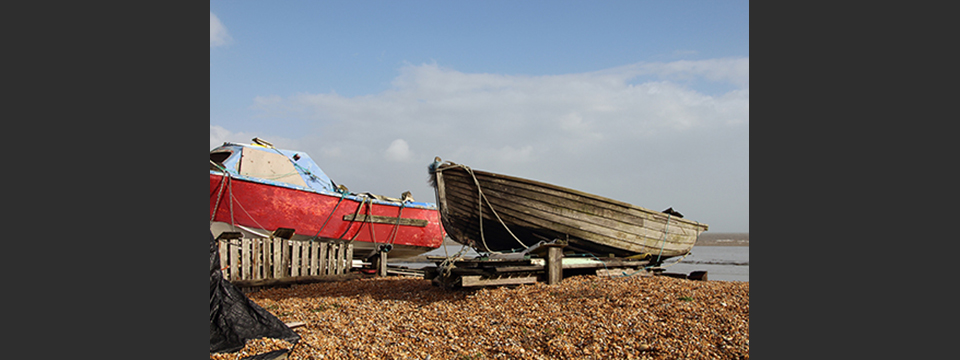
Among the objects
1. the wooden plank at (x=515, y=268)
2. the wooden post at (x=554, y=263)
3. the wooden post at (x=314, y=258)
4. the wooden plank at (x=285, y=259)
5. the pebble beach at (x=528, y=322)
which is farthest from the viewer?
the wooden post at (x=314, y=258)

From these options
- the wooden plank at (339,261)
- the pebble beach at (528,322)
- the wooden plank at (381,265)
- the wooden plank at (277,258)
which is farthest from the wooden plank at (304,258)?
the wooden plank at (381,265)

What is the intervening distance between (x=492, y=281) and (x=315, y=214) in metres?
7.59

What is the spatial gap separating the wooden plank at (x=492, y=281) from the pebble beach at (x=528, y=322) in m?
0.11

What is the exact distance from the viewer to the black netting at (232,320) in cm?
394

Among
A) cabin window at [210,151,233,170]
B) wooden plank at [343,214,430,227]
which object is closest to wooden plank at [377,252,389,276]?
wooden plank at [343,214,430,227]

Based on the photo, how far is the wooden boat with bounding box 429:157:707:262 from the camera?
8.85m

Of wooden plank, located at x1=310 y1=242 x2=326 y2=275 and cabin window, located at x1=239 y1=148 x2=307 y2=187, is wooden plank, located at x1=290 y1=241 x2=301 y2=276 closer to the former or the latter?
wooden plank, located at x1=310 y1=242 x2=326 y2=275

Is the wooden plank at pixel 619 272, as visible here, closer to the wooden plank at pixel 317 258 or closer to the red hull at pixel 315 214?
the red hull at pixel 315 214

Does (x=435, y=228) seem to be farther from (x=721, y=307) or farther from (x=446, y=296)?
(x=721, y=307)

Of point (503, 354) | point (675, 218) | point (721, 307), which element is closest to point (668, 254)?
point (675, 218)

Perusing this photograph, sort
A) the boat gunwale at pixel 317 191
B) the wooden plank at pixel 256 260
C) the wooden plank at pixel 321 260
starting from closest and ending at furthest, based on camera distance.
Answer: the wooden plank at pixel 256 260 < the wooden plank at pixel 321 260 < the boat gunwale at pixel 317 191

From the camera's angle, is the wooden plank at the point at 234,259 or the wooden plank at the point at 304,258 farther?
the wooden plank at the point at 304,258

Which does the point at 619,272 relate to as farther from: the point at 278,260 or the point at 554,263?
the point at 278,260

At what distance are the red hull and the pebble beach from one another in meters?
4.81
